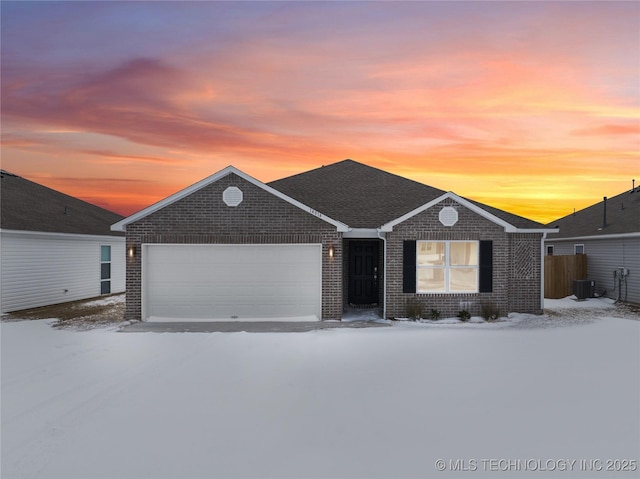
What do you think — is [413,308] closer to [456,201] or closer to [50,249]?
[456,201]

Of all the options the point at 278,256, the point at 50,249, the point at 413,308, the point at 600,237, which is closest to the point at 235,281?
the point at 278,256

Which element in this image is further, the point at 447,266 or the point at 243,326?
the point at 447,266

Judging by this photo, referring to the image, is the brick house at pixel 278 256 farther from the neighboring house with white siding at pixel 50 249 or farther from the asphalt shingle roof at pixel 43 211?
the asphalt shingle roof at pixel 43 211

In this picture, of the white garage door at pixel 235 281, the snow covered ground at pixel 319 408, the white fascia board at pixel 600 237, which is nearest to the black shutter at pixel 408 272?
the white garage door at pixel 235 281

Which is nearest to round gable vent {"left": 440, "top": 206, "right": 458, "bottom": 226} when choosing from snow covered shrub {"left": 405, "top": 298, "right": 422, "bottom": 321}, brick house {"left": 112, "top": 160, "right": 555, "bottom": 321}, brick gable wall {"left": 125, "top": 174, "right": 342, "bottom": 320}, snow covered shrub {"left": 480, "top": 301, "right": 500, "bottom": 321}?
brick house {"left": 112, "top": 160, "right": 555, "bottom": 321}

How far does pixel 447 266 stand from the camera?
492 inches

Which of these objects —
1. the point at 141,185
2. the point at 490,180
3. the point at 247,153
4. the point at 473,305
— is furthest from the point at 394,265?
the point at 141,185

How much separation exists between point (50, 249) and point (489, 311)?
15652 mm

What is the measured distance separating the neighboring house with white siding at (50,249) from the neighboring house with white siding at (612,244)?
20.0m

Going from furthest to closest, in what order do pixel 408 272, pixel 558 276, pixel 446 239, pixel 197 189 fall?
1. pixel 558 276
2. pixel 446 239
3. pixel 408 272
4. pixel 197 189

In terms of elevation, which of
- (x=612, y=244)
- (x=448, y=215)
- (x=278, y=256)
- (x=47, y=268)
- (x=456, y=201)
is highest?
(x=456, y=201)

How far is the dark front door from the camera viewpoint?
14188mm

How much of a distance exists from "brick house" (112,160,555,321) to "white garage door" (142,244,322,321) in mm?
30

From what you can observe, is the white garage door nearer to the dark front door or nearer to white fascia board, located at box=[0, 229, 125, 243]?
the dark front door
